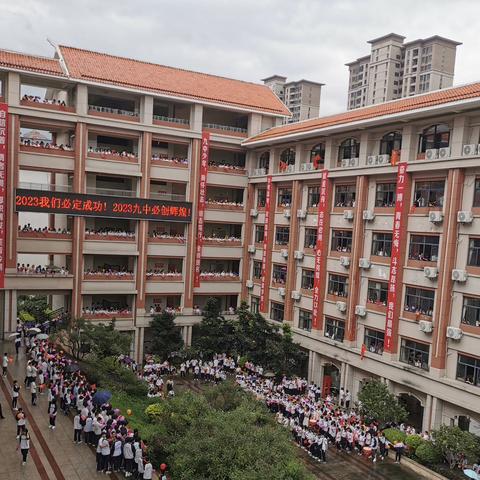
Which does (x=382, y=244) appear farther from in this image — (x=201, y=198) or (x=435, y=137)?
(x=201, y=198)

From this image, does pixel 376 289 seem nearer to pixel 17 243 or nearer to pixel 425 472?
pixel 425 472

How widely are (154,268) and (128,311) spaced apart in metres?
3.81

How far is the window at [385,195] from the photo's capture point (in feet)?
89.7

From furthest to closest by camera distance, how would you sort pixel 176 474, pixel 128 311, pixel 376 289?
pixel 128 311 → pixel 376 289 → pixel 176 474

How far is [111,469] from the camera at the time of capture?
55.2 ft

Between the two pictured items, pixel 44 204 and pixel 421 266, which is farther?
pixel 44 204

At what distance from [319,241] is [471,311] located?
10.3 m

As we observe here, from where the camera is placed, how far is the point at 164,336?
33344 millimetres

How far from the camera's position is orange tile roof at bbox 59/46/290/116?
32906 millimetres

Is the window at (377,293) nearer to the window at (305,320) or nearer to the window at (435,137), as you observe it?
the window at (305,320)

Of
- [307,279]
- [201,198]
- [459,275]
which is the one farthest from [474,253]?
[201,198]

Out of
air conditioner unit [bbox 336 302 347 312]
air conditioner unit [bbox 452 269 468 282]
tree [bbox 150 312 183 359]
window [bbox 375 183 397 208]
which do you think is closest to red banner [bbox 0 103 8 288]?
tree [bbox 150 312 183 359]

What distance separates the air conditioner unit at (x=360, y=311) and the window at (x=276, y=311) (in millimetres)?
7418

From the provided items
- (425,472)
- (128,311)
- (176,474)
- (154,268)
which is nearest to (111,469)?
(176,474)
